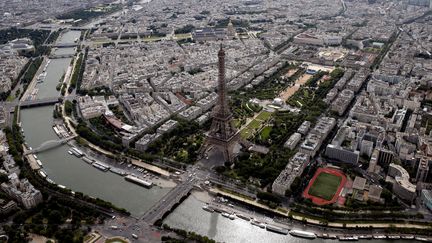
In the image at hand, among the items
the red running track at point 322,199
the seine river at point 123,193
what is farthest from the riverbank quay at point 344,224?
the red running track at point 322,199

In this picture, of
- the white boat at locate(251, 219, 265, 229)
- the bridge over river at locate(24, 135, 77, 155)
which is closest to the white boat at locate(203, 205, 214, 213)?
the white boat at locate(251, 219, 265, 229)

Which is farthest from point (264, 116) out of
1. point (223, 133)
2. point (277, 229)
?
point (277, 229)

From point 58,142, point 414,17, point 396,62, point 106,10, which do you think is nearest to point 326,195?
point 58,142

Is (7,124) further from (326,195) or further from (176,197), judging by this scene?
(326,195)

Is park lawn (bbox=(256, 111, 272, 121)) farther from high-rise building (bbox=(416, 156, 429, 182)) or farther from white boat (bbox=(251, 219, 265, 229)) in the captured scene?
white boat (bbox=(251, 219, 265, 229))

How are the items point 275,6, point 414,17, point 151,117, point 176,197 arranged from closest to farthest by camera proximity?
point 176,197
point 151,117
point 414,17
point 275,6

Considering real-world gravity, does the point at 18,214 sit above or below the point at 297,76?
above

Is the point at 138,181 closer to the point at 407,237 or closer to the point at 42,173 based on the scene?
the point at 42,173
